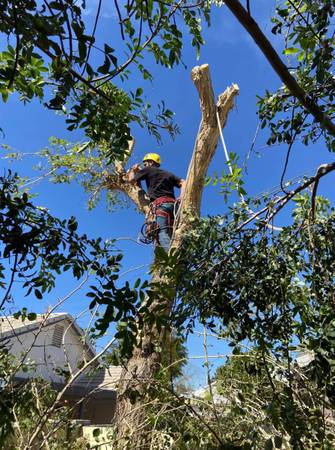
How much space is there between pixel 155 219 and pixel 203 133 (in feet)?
3.34

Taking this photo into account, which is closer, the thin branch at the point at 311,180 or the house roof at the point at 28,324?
the thin branch at the point at 311,180

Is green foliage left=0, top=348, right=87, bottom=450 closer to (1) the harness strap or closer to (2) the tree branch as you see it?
(2) the tree branch

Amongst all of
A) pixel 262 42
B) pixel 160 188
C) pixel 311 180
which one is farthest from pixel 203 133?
pixel 262 42

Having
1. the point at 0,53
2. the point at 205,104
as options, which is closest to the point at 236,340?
the point at 0,53

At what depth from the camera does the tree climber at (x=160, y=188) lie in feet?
13.4

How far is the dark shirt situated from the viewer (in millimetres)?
4535

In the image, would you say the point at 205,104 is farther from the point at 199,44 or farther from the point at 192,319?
the point at 192,319

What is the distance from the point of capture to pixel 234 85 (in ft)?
14.1

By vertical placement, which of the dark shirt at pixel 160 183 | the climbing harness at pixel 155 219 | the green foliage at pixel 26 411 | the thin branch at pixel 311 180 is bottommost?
the green foliage at pixel 26 411

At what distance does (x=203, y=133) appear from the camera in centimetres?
408

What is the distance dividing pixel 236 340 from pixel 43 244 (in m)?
1.02

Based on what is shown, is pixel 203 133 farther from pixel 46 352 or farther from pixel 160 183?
pixel 46 352

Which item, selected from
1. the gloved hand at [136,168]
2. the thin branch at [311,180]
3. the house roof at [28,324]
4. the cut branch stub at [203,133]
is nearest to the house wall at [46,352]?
the house roof at [28,324]

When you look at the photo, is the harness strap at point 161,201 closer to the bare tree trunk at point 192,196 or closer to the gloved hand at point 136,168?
the bare tree trunk at point 192,196
